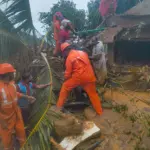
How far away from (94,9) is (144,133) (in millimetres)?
11770

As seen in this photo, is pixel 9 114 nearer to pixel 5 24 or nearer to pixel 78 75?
pixel 78 75

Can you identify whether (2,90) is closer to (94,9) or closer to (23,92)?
(23,92)

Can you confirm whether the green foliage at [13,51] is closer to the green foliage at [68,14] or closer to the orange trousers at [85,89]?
the orange trousers at [85,89]

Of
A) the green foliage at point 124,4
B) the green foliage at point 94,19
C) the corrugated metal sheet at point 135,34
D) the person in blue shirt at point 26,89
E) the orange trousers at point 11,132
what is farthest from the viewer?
the green foliage at point 124,4

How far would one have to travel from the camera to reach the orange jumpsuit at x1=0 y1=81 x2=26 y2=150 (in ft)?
15.7

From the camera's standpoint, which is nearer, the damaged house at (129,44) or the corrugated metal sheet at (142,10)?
the damaged house at (129,44)

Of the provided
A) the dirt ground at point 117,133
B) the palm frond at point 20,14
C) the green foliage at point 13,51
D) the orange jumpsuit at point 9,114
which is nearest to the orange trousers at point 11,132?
the orange jumpsuit at point 9,114

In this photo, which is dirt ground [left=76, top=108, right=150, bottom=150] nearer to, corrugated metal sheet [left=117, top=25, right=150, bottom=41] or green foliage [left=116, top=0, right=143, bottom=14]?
corrugated metal sheet [left=117, top=25, right=150, bottom=41]

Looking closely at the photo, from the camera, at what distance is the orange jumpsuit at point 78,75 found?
5355mm

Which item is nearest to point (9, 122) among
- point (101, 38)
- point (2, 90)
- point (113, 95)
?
point (2, 90)

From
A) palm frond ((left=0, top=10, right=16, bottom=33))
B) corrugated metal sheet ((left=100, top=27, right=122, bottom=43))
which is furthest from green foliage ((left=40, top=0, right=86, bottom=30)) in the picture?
palm frond ((left=0, top=10, right=16, bottom=33))

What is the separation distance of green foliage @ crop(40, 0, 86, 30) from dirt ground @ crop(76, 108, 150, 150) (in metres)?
9.10

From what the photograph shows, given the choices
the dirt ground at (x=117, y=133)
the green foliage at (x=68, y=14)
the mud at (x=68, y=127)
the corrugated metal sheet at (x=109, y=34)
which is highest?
the green foliage at (x=68, y=14)

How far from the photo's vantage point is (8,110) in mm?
4871
